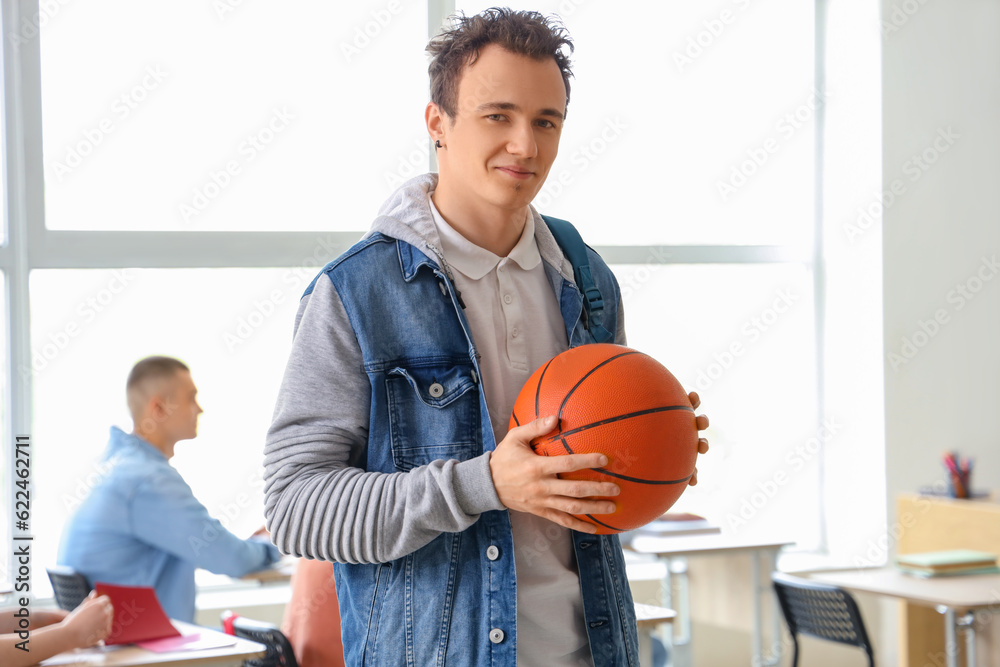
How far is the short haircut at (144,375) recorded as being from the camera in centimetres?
361

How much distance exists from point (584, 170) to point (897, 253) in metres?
1.86

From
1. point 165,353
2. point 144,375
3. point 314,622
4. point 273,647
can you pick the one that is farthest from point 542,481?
point 165,353

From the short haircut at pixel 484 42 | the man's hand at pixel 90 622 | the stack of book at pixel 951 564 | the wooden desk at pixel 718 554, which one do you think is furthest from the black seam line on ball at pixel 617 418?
the wooden desk at pixel 718 554

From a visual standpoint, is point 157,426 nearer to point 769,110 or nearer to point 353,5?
point 353,5

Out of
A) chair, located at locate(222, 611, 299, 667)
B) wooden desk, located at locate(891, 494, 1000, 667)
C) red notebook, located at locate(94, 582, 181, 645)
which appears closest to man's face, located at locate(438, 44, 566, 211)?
chair, located at locate(222, 611, 299, 667)

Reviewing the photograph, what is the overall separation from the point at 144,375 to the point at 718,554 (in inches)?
106

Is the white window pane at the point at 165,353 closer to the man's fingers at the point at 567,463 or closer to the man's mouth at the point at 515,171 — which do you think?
the man's mouth at the point at 515,171

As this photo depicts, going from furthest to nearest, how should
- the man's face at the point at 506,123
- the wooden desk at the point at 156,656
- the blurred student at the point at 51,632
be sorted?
the wooden desk at the point at 156,656, the blurred student at the point at 51,632, the man's face at the point at 506,123

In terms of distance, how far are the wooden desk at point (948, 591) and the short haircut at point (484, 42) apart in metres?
2.66

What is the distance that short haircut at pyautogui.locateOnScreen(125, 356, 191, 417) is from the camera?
3.61m

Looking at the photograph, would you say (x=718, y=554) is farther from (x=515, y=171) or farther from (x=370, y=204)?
(x=515, y=171)

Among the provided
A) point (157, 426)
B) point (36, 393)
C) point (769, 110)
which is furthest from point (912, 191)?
point (36, 393)

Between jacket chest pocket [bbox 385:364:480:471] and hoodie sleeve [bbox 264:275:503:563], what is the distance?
0.16 ft

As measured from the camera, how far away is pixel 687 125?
546 cm
